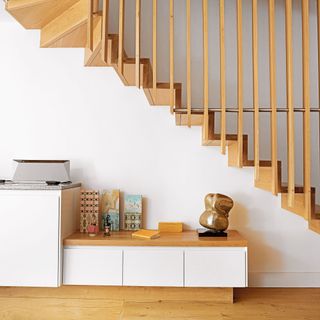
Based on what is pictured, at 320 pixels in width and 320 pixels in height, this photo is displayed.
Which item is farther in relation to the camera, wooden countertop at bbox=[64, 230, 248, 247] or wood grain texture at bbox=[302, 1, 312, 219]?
wooden countertop at bbox=[64, 230, 248, 247]

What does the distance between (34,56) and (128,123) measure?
102 cm

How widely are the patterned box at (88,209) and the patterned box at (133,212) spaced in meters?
0.25

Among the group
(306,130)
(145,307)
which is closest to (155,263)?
(145,307)

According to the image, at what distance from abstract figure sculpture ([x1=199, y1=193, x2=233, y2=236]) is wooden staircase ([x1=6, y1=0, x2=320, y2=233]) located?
32cm

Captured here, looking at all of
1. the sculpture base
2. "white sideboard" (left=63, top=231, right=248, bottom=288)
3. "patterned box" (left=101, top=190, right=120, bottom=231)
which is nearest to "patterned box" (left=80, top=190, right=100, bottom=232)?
"patterned box" (left=101, top=190, right=120, bottom=231)

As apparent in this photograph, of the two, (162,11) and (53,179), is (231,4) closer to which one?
(162,11)

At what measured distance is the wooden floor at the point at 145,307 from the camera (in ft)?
8.51

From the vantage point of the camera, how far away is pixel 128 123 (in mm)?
3285

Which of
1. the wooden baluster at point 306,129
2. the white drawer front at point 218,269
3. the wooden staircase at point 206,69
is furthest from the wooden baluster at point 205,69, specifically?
the white drawer front at point 218,269

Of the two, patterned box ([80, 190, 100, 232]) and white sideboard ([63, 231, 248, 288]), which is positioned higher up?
patterned box ([80, 190, 100, 232])

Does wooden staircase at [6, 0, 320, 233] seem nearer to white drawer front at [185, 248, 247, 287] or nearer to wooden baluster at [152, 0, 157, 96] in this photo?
wooden baluster at [152, 0, 157, 96]

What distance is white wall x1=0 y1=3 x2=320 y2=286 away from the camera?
3240mm

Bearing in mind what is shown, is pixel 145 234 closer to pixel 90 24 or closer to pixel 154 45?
pixel 154 45

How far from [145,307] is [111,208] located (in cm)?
85
